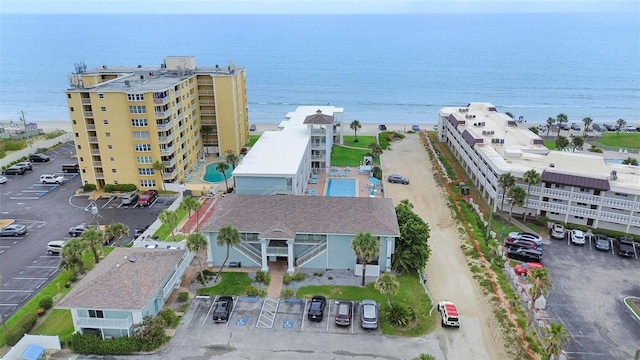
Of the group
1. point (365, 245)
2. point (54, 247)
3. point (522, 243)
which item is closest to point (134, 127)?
point (54, 247)

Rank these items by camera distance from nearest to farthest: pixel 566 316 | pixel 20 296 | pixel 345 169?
pixel 566 316, pixel 20 296, pixel 345 169

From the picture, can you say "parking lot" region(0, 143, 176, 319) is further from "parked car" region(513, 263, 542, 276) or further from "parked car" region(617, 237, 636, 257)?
"parked car" region(617, 237, 636, 257)

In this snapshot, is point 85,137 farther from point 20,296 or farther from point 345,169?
point 345,169

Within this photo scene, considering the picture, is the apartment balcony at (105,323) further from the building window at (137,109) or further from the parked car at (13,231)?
the building window at (137,109)

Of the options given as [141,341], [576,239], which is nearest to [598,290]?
[576,239]

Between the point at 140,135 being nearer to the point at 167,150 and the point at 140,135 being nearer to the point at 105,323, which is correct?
the point at 167,150

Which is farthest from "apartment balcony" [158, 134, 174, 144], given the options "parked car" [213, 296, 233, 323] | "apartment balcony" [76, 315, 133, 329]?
"apartment balcony" [76, 315, 133, 329]
